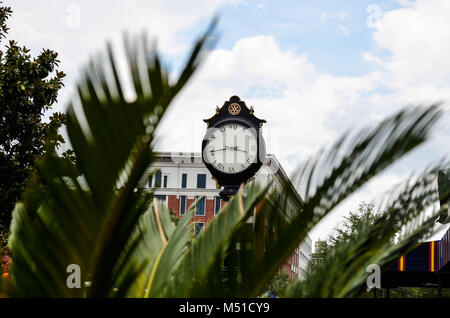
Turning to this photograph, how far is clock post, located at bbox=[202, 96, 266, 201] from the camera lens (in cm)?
944

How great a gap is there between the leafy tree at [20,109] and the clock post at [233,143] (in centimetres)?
264

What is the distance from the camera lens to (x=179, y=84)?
68.2 inches

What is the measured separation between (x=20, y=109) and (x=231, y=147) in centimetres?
422

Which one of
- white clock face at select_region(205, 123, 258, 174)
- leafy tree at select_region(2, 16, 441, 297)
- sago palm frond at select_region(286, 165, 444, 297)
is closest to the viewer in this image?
leafy tree at select_region(2, 16, 441, 297)

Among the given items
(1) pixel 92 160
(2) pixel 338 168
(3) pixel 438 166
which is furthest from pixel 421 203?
(1) pixel 92 160

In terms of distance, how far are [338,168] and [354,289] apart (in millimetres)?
411

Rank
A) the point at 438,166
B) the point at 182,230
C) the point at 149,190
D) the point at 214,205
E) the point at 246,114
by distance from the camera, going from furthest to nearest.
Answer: the point at 214,205 < the point at 246,114 < the point at 182,230 < the point at 149,190 < the point at 438,166

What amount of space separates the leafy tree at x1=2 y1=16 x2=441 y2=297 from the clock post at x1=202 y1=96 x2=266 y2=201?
6868 mm

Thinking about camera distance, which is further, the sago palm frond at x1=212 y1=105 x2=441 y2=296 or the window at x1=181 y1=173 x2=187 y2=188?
the window at x1=181 y1=173 x2=187 y2=188

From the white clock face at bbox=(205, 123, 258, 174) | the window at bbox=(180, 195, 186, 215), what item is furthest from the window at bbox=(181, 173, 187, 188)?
the white clock face at bbox=(205, 123, 258, 174)

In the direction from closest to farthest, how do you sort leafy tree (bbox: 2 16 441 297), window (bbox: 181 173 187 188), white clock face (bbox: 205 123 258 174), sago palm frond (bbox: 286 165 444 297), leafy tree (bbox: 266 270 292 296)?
leafy tree (bbox: 2 16 441 297) < sago palm frond (bbox: 286 165 444 297) < leafy tree (bbox: 266 270 292 296) < white clock face (bbox: 205 123 258 174) < window (bbox: 181 173 187 188)

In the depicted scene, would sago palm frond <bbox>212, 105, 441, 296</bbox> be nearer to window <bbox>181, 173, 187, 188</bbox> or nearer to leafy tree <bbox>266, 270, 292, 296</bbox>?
leafy tree <bbox>266, 270, 292, 296</bbox>

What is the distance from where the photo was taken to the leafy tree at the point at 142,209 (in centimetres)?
180
